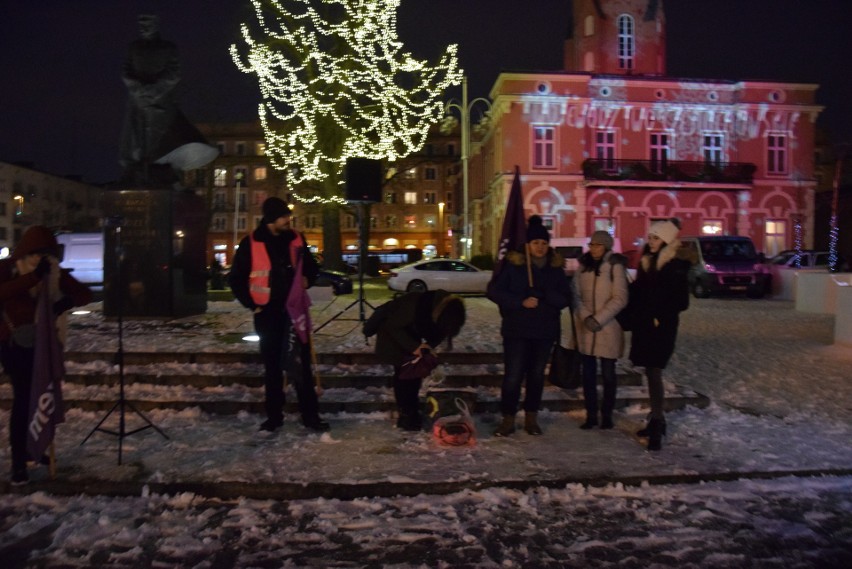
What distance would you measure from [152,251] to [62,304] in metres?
5.92

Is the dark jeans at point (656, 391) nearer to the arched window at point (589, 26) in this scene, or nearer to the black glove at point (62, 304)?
the black glove at point (62, 304)

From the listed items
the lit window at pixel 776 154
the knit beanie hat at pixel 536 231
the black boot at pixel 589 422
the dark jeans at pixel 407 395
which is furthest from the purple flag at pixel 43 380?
the lit window at pixel 776 154

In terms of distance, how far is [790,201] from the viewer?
39156 mm

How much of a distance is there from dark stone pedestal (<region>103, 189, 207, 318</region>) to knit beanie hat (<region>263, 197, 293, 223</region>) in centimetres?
523

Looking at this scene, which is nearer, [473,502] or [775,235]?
[473,502]

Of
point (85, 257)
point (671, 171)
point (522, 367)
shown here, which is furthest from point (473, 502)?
point (671, 171)

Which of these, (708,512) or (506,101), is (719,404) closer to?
(708,512)

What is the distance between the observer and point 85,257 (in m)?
21.5

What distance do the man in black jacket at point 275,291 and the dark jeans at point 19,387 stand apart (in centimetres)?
173

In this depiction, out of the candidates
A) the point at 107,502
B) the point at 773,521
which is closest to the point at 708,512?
the point at 773,521

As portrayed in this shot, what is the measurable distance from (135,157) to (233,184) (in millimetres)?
71577

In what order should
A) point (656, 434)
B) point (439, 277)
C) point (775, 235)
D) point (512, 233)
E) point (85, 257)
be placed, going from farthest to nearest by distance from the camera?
point (775, 235) → point (439, 277) → point (85, 257) → point (512, 233) → point (656, 434)

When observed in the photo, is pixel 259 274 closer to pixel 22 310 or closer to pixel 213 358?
pixel 22 310

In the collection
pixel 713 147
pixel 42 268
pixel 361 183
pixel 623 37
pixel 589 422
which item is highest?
pixel 623 37
